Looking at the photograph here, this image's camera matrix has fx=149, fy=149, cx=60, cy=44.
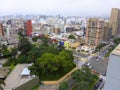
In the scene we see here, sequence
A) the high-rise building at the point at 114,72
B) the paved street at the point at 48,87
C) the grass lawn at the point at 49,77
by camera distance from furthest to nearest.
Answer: the grass lawn at the point at 49,77 < the paved street at the point at 48,87 < the high-rise building at the point at 114,72

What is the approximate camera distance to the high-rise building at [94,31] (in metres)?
30.0

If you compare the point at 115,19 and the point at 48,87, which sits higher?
the point at 115,19

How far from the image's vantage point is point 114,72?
3.23 m

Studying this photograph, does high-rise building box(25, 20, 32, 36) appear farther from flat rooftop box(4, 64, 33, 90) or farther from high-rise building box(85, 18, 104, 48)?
flat rooftop box(4, 64, 33, 90)

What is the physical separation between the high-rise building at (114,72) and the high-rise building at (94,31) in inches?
1090

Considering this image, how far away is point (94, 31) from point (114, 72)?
92.1ft

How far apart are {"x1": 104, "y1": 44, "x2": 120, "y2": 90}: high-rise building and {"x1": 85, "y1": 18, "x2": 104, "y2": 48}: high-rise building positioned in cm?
2769

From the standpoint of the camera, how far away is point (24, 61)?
1995 centimetres

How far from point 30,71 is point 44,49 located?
221 inches

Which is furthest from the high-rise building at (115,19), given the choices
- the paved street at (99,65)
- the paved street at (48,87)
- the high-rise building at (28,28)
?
the paved street at (48,87)

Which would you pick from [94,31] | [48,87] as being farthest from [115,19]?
[48,87]

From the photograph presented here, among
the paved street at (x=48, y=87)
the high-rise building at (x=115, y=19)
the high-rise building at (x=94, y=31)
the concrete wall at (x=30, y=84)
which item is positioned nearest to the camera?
the concrete wall at (x=30, y=84)

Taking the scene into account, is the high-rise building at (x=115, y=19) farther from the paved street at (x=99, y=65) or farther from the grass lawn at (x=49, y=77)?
the grass lawn at (x=49, y=77)

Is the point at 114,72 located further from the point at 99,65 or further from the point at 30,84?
the point at 99,65
